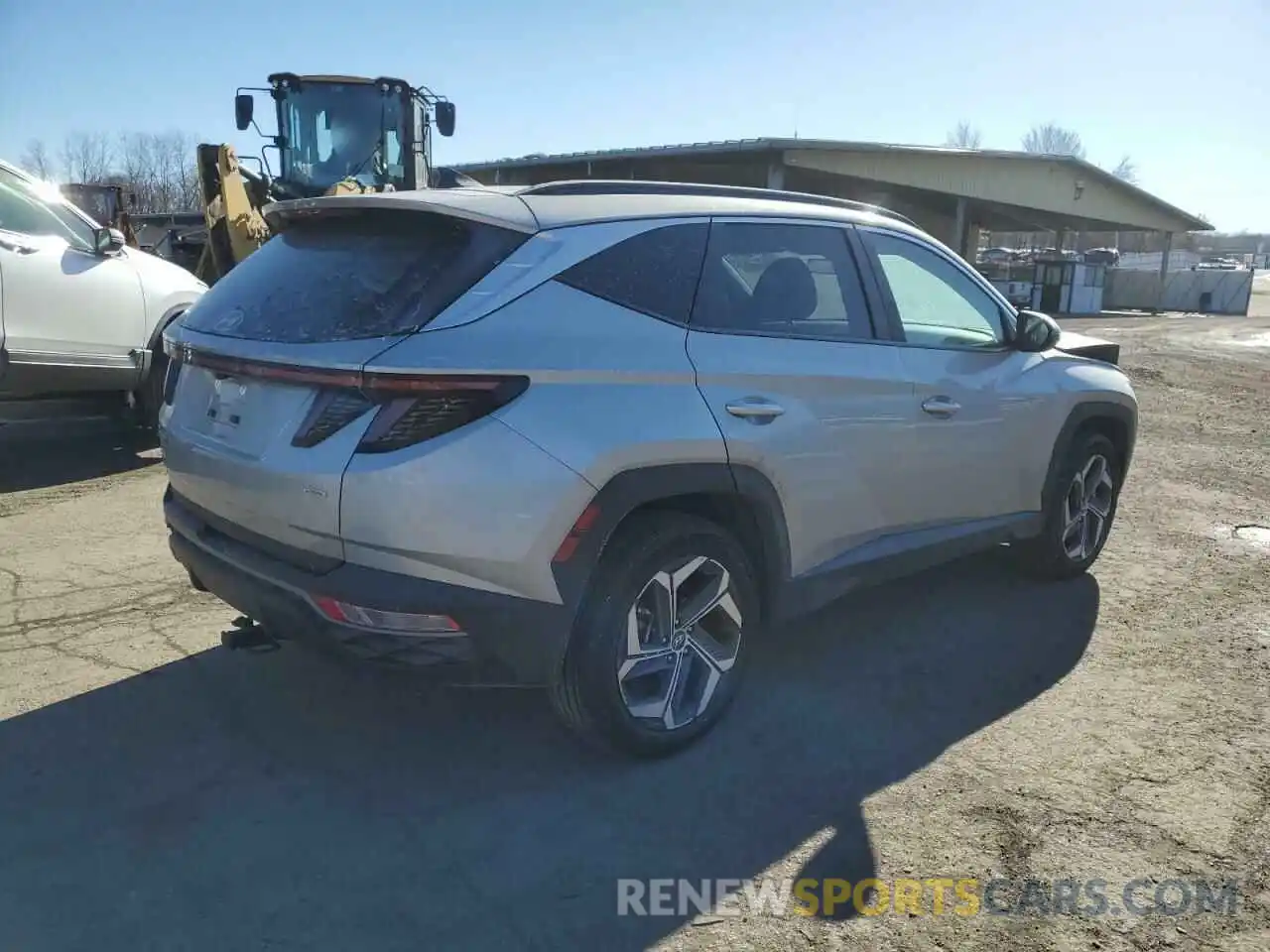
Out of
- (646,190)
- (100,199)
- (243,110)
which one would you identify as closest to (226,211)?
(243,110)

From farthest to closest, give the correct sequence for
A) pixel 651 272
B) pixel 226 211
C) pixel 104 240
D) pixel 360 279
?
pixel 226 211
pixel 104 240
pixel 651 272
pixel 360 279

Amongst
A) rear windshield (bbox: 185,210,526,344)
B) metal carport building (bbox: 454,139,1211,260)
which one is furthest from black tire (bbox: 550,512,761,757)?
metal carport building (bbox: 454,139,1211,260)

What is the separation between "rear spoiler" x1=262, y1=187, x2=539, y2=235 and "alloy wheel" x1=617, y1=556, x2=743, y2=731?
3.99ft

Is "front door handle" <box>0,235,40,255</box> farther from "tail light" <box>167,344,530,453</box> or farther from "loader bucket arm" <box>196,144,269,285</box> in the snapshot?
"tail light" <box>167,344,530,453</box>

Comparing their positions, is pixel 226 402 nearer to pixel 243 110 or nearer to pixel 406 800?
pixel 406 800

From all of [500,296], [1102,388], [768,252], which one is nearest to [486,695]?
[500,296]

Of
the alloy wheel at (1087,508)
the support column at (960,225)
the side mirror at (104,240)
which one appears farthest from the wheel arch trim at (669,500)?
the support column at (960,225)

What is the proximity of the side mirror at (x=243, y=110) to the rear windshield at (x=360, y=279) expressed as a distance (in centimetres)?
993

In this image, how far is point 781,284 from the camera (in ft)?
12.4

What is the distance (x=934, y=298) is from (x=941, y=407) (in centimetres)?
58

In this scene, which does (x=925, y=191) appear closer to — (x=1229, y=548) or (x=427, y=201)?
(x=1229, y=548)

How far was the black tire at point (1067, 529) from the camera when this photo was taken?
16.8 feet

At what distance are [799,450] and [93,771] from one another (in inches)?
102

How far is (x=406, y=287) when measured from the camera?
2.96 meters
